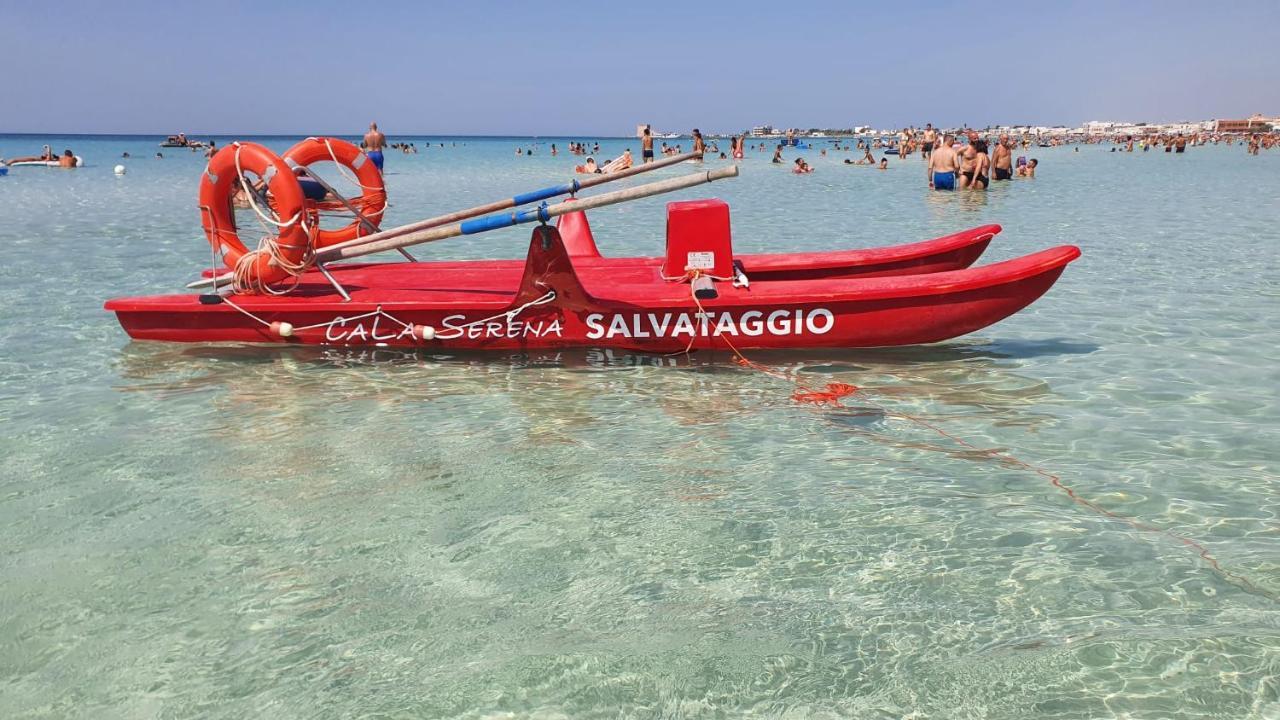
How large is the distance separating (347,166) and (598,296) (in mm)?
3833

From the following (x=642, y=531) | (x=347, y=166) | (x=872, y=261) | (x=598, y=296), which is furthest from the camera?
(x=347, y=166)

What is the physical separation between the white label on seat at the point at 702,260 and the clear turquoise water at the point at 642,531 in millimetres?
823

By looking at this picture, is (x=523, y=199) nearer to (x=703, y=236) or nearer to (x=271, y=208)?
(x=703, y=236)

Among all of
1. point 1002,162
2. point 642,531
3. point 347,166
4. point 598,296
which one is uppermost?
point 1002,162

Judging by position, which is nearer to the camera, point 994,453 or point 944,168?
point 994,453

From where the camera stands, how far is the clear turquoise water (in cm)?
323

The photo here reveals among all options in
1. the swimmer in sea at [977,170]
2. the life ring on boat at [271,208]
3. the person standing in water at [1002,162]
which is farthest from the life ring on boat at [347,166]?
the person standing in water at [1002,162]

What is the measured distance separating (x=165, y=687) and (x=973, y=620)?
3056mm

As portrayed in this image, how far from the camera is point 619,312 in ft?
23.8

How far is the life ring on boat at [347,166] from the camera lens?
9.47 metres

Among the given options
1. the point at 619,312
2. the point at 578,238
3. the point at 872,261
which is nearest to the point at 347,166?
the point at 578,238

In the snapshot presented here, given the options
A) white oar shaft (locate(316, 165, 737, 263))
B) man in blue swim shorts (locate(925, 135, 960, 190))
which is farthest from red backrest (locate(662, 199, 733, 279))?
man in blue swim shorts (locate(925, 135, 960, 190))

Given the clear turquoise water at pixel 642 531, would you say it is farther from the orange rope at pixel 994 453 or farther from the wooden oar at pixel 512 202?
the wooden oar at pixel 512 202

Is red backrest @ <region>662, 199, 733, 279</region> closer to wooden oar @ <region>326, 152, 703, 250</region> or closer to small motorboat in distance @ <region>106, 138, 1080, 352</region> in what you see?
small motorboat in distance @ <region>106, 138, 1080, 352</region>
